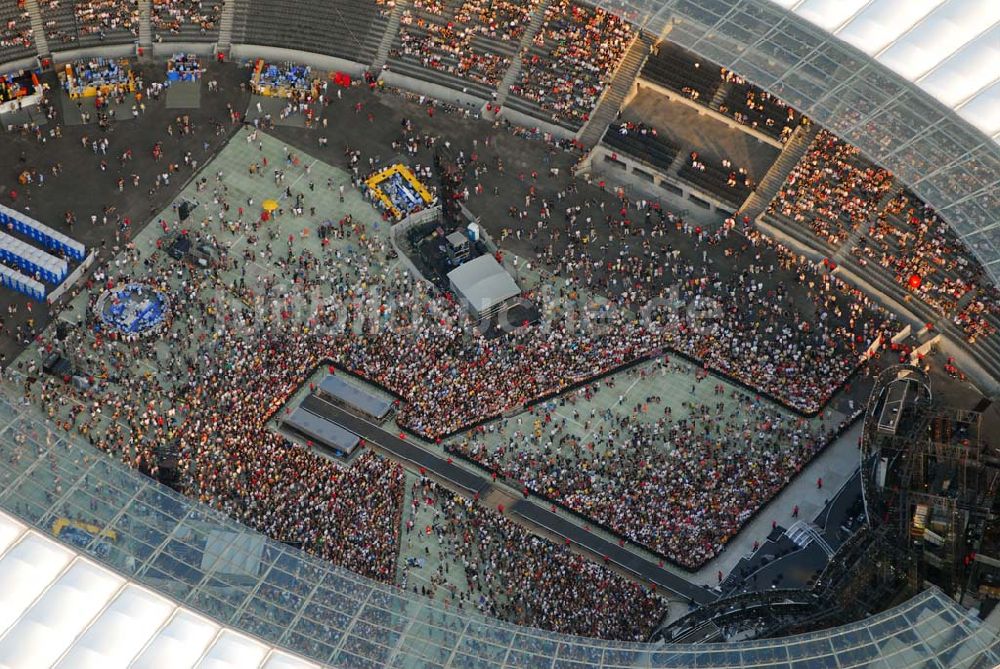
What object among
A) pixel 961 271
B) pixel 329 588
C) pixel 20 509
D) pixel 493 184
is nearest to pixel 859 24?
pixel 961 271

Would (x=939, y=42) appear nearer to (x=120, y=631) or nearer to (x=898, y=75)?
(x=898, y=75)

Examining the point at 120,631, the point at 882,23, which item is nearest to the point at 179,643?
the point at 120,631

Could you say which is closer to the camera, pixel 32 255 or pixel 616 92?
pixel 32 255

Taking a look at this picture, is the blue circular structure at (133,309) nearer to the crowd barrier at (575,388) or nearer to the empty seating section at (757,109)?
the crowd barrier at (575,388)

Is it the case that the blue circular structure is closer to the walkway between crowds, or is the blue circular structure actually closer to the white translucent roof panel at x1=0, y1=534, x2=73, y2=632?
the walkway between crowds

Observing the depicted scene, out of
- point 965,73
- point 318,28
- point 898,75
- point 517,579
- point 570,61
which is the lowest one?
point 517,579

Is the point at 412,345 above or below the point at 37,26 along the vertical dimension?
below

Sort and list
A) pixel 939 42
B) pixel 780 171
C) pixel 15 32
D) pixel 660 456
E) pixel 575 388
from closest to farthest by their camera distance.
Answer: pixel 939 42, pixel 660 456, pixel 575 388, pixel 780 171, pixel 15 32

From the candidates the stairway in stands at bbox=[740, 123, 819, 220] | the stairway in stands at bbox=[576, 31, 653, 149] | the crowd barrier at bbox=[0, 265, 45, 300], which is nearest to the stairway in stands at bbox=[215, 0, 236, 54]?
the crowd barrier at bbox=[0, 265, 45, 300]
